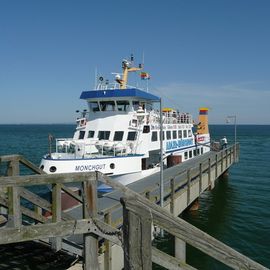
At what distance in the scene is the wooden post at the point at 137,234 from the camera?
9.95 ft

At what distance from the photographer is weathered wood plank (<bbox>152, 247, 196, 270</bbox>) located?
345 centimetres

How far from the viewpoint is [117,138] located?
19500 millimetres

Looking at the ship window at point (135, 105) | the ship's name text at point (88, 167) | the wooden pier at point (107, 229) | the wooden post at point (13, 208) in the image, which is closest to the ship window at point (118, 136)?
the ship window at point (135, 105)

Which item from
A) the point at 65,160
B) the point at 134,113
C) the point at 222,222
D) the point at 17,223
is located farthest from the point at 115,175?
the point at 17,223

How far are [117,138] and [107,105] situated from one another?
2415 millimetres

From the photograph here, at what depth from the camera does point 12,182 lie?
420 cm

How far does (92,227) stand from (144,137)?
49.1ft

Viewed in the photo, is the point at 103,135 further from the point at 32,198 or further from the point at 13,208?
the point at 13,208

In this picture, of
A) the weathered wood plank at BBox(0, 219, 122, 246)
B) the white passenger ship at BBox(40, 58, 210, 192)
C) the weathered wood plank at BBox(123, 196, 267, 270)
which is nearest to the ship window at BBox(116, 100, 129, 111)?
the white passenger ship at BBox(40, 58, 210, 192)

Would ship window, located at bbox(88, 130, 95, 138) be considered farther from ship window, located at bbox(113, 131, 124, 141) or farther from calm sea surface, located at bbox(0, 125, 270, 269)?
calm sea surface, located at bbox(0, 125, 270, 269)

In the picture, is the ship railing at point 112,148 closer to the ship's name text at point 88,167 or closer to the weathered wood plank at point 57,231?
the ship's name text at point 88,167

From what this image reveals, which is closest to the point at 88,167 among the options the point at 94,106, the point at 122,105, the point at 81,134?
the point at 81,134

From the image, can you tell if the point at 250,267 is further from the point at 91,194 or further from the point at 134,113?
the point at 134,113

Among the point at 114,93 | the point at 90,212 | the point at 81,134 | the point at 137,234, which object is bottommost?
the point at 90,212
